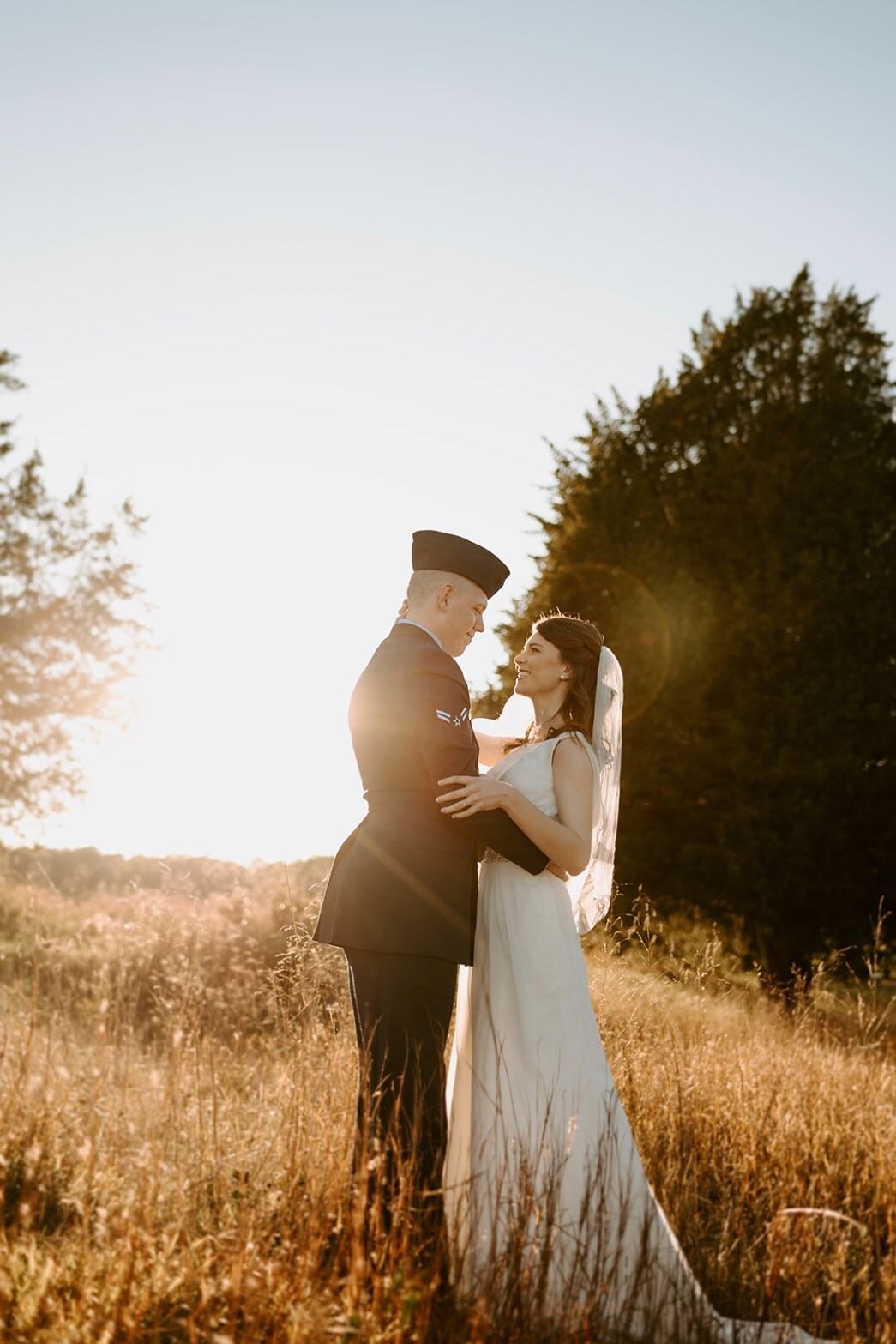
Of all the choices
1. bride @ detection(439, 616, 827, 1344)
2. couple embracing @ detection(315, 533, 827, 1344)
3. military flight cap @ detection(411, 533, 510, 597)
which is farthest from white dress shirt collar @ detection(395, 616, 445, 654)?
bride @ detection(439, 616, 827, 1344)

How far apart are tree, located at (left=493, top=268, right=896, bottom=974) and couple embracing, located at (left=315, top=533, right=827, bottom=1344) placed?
6.44 meters

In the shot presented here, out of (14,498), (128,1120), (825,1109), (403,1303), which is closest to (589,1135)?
(403,1303)

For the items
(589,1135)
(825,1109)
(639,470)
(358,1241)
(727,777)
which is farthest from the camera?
(639,470)

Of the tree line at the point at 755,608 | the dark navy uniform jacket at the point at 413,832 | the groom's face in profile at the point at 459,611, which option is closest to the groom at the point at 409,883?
the dark navy uniform jacket at the point at 413,832

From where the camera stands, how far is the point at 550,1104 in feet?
10.3

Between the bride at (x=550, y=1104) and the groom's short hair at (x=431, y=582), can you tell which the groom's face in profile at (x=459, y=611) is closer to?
the groom's short hair at (x=431, y=582)

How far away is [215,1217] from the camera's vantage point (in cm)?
355

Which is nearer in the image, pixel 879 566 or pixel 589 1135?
pixel 589 1135

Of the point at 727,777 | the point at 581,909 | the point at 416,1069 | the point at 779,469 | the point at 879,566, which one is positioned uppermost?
the point at 779,469

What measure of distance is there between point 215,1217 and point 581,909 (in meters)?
1.81

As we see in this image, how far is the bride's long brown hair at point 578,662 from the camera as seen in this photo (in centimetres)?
421

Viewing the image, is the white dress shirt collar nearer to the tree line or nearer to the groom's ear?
the groom's ear

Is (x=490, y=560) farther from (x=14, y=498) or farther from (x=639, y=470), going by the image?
(x=14, y=498)

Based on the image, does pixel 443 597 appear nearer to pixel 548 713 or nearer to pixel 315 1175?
pixel 548 713
